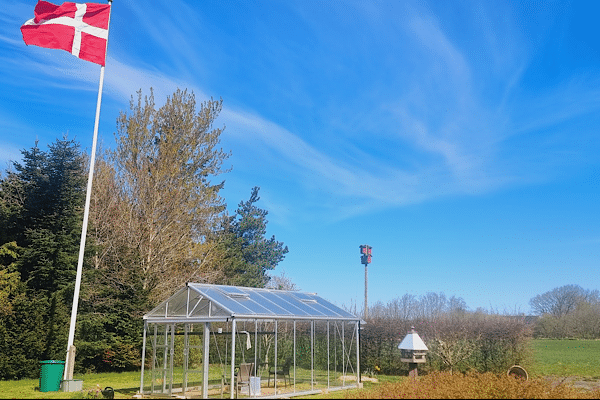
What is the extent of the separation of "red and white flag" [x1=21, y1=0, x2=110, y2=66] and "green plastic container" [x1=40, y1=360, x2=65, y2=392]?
8290 mm

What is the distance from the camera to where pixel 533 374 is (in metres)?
16.7

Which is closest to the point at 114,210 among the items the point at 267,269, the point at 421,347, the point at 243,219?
the point at 243,219

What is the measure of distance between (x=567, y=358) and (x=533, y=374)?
6736 millimetres

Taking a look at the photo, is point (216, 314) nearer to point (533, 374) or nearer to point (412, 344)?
point (412, 344)

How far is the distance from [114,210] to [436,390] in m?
17.4

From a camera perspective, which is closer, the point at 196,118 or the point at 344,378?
the point at 344,378

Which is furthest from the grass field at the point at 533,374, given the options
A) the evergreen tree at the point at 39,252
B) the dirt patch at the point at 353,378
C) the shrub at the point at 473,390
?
the evergreen tree at the point at 39,252

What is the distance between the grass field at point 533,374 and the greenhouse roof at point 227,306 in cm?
224

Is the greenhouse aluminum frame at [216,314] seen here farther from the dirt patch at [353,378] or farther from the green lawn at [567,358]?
the green lawn at [567,358]

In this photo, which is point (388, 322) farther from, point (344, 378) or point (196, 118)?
point (196, 118)

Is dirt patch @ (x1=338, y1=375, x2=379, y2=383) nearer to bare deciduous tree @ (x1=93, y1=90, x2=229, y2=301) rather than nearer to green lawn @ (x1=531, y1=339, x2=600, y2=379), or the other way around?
green lawn @ (x1=531, y1=339, x2=600, y2=379)

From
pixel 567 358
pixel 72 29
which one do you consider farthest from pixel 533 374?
pixel 72 29

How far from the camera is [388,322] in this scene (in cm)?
2031

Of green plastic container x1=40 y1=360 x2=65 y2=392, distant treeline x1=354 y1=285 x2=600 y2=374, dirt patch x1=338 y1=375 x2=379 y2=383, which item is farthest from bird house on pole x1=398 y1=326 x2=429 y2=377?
green plastic container x1=40 y1=360 x2=65 y2=392
